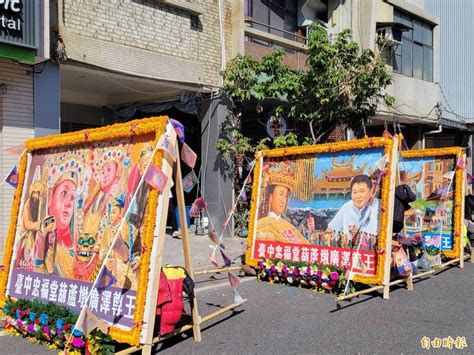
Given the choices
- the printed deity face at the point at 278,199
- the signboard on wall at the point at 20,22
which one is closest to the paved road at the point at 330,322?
the printed deity face at the point at 278,199

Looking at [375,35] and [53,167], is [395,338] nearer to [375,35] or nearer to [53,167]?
[53,167]

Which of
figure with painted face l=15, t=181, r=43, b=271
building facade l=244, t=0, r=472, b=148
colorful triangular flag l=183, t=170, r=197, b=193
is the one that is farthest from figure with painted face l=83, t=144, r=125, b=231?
building facade l=244, t=0, r=472, b=148

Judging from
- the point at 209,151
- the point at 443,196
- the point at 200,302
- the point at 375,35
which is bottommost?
the point at 200,302

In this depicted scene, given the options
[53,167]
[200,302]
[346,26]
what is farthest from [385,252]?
[346,26]

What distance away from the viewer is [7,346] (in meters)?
5.02

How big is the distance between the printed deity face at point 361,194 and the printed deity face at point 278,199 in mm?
1262

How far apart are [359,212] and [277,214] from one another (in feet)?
4.91

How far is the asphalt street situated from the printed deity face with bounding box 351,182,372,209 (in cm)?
132

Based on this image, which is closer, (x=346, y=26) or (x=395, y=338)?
(x=395, y=338)

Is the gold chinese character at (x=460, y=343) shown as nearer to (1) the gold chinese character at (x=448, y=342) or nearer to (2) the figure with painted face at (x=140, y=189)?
(1) the gold chinese character at (x=448, y=342)

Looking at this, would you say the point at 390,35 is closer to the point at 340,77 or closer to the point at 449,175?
the point at 340,77

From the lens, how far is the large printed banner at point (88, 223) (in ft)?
14.8

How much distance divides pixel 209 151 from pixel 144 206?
345 inches

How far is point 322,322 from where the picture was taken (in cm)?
589
